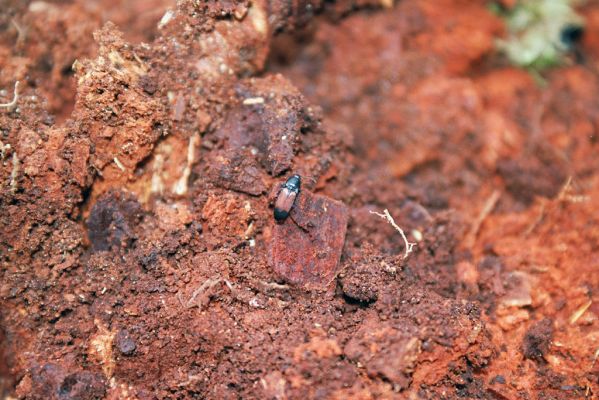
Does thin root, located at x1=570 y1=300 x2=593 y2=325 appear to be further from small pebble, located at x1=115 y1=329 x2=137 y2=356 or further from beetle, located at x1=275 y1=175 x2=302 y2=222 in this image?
small pebble, located at x1=115 y1=329 x2=137 y2=356

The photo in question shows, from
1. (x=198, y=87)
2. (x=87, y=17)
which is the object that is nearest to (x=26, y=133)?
(x=198, y=87)

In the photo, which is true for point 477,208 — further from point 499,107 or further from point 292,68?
point 292,68

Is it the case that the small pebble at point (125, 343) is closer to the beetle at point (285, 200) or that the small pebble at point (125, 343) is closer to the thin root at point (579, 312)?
the beetle at point (285, 200)

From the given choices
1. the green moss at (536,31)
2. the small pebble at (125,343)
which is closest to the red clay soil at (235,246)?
the small pebble at (125,343)

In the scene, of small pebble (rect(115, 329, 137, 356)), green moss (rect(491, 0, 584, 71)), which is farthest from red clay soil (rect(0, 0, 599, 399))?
green moss (rect(491, 0, 584, 71))

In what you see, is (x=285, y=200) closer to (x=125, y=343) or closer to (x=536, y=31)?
(x=125, y=343)
